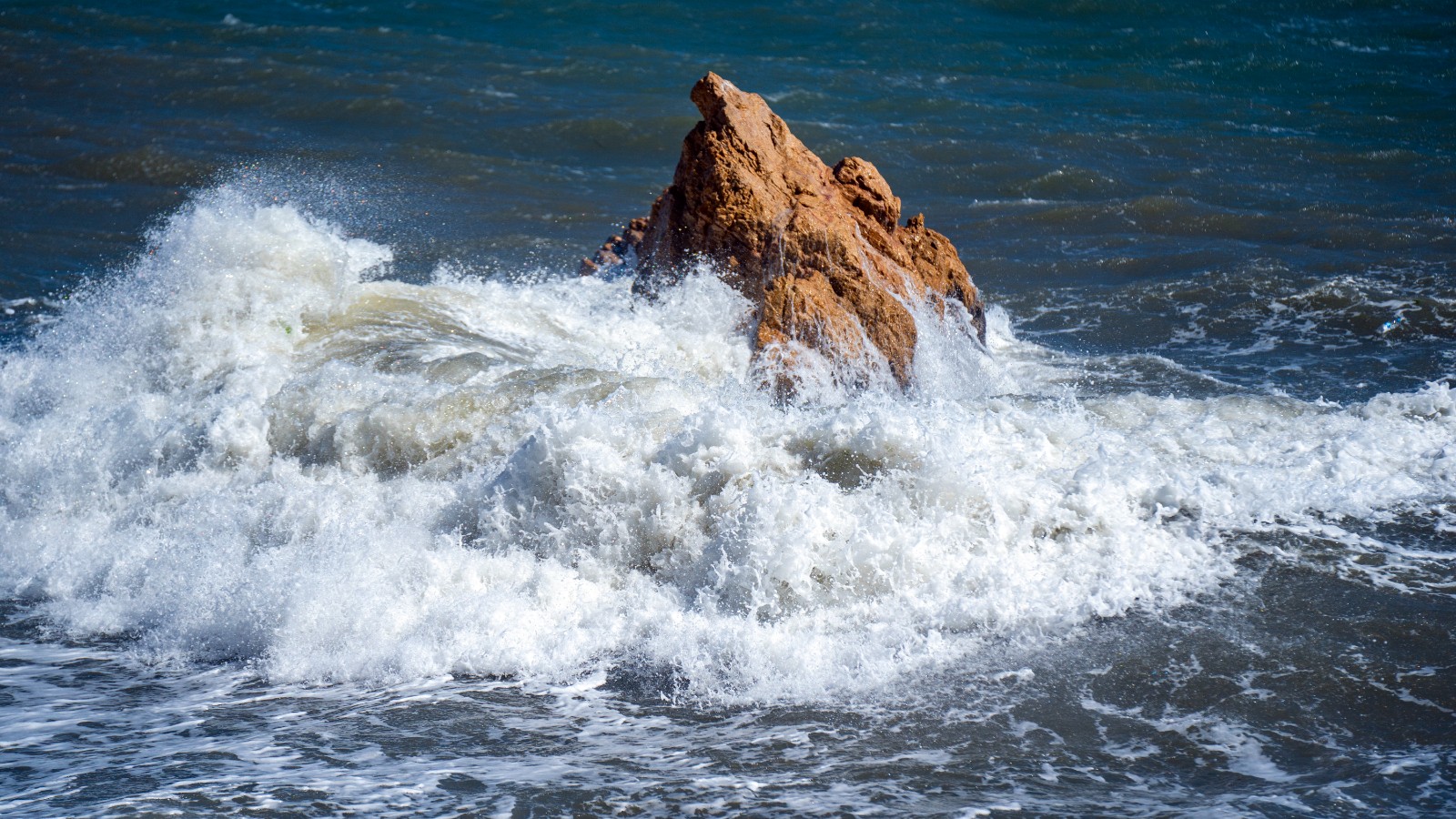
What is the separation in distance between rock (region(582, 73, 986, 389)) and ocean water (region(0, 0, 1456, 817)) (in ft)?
0.73

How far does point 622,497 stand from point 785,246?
2.06 meters

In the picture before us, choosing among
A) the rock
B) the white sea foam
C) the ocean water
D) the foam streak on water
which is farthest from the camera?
the rock

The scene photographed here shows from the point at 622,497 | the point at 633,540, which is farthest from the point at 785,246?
the point at 633,540

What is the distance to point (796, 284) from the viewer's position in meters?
6.29

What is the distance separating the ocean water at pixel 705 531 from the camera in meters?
3.44

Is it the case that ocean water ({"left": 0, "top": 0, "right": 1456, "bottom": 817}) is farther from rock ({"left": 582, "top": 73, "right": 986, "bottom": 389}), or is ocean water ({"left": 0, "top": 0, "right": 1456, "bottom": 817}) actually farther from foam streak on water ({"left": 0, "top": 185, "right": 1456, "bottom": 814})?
rock ({"left": 582, "top": 73, "right": 986, "bottom": 389})

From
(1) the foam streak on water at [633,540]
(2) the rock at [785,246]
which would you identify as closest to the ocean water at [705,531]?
(1) the foam streak on water at [633,540]

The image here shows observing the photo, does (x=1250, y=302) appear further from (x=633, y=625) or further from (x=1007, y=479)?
(x=633, y=625)

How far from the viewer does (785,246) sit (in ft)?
20.7

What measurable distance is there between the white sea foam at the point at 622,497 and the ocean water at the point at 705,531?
2 centimetres

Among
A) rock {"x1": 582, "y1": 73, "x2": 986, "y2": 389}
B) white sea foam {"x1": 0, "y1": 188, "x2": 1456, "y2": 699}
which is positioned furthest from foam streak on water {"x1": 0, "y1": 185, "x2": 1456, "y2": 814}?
rock {"x1": 582, "y1": 73, "x2": 986, "y2": 389}

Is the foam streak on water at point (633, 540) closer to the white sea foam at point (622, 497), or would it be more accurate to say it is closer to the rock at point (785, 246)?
the white sea foam at point (622, 497)

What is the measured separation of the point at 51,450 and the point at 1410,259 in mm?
9476

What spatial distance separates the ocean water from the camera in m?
3.44
